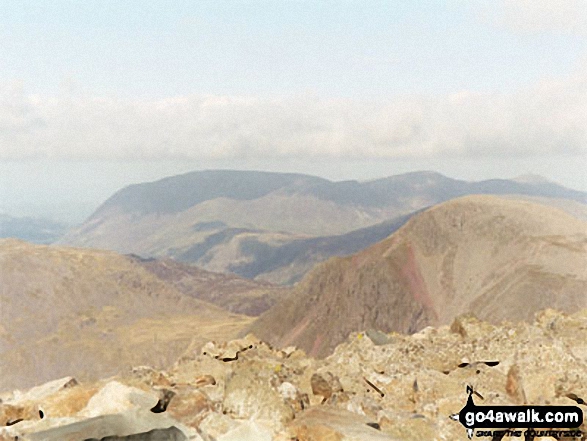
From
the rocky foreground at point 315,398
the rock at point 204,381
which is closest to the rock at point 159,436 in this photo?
the rocky foreground at point 315,398

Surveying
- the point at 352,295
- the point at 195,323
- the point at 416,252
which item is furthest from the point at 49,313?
the point at 416,252

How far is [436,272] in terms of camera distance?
77.4 meters

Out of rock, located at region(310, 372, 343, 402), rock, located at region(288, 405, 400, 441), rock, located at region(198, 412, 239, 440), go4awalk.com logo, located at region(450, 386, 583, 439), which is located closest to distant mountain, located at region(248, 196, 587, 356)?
rock, located at region(310, 372, 343, 402)

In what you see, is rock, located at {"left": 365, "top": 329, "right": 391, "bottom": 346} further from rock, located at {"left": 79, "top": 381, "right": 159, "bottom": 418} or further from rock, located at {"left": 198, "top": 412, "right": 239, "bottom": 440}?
rock, located at {"left": 79, "top": 381, "right": 159, "bottom": 418}

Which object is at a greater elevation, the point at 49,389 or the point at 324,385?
the point at 324,385

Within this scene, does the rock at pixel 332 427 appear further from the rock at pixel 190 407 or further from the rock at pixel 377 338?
the rock at pixel 377 338

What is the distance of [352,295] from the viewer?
257 feet

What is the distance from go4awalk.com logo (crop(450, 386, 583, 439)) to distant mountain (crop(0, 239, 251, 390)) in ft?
290

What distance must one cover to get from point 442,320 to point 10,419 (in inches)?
2607

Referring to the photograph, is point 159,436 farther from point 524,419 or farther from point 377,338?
point 377,338

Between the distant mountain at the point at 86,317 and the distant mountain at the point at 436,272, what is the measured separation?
23322mm

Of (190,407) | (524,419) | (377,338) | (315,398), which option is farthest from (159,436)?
(377,338)

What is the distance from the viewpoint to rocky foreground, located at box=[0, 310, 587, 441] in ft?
27.2

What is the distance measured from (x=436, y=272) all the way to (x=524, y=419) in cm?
7086
